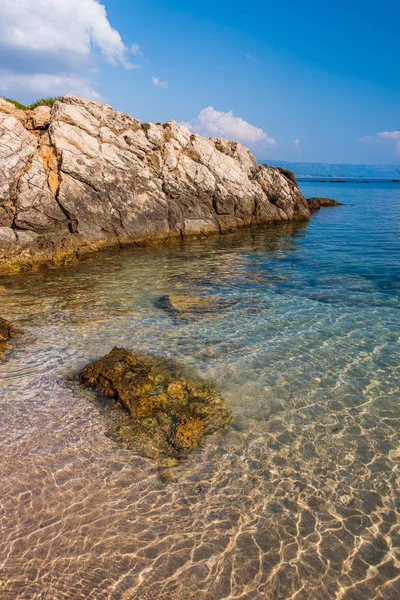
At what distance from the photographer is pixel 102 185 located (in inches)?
1033

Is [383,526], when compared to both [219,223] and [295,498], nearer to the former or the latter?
[295,498]

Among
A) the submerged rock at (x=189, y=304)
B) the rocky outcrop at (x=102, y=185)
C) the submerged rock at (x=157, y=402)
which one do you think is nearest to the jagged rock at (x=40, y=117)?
the rocky outcrop at (x=102, y=185)

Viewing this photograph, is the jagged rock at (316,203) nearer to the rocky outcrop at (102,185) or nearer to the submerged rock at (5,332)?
the rocky outcrop at (102,185)

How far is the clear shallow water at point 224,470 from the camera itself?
5.00m

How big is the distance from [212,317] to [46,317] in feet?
20.4

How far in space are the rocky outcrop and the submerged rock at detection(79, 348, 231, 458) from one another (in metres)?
14.2

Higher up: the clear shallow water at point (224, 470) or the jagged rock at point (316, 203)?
the jagged rock at point (316, 203)

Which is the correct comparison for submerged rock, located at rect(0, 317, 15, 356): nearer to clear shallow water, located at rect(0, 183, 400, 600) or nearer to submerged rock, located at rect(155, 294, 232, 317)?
clear shallow water, located at rect(0, 183, 400, 600)

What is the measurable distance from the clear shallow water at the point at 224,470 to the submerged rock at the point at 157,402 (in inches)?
16.6

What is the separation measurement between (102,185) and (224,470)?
2367 cm

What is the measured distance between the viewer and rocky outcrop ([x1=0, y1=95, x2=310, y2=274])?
892 inches

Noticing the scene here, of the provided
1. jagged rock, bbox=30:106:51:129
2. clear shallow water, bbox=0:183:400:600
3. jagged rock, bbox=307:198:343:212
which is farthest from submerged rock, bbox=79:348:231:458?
jagged rock, bbox=307:198:343:212

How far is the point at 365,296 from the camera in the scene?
15.9 metres

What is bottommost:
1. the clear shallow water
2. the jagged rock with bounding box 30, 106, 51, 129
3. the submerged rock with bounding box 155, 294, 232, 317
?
the clear shallow water
